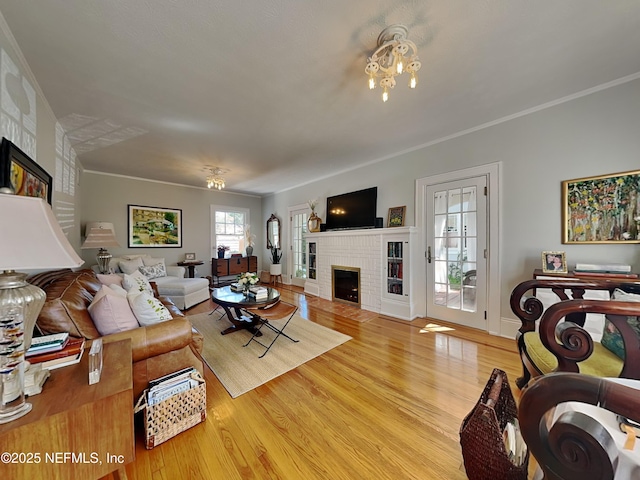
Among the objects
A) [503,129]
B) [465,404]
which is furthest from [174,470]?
[503,129]

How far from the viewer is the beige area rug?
2.02 meters

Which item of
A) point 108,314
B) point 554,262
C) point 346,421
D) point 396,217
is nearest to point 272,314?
point 346,421

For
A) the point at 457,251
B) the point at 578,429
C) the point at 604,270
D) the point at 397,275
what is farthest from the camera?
the point at 397,275

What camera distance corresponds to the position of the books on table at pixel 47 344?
1.07 meters

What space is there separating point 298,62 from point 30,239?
1865 mm

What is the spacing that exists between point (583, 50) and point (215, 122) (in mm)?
3271

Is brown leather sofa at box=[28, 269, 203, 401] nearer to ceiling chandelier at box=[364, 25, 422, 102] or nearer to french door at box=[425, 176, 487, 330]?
ceiling chandelier at box=[364, 25, 422, 102]

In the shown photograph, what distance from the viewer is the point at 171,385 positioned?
57.8 inches

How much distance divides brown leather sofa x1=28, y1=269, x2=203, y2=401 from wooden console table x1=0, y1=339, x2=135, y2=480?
0.39m

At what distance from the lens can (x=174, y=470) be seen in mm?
1206

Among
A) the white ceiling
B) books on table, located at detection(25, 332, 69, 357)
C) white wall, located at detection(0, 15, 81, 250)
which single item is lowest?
books on table, located at detection(25, 332, 69, 357)

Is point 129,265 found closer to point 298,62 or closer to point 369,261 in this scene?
point 369,261

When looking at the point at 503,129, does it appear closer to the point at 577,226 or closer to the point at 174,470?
the point at 577,226

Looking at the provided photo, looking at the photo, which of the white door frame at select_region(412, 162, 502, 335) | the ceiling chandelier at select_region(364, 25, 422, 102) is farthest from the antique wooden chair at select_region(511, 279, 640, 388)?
the ceiling chandelier at select_region(364, 25, 422, 102)
